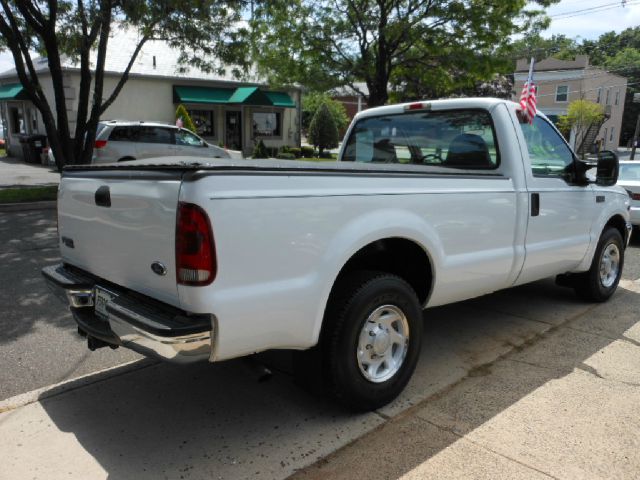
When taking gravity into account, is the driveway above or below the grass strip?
below

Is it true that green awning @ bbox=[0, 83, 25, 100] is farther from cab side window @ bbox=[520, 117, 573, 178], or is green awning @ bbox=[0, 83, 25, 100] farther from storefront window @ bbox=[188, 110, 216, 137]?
cab side window @ bbox=[520, 117, 573, 178]

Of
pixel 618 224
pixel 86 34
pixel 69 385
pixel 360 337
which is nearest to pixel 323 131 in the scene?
pixel 86 34

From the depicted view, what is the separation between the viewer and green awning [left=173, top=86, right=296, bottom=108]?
75.8 feet

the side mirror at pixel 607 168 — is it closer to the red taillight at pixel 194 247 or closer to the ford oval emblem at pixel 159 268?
the red taillight at pixel 194 247

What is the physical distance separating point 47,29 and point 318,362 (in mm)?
11295

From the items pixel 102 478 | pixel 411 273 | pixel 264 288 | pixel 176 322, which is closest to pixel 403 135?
pixel 411 273

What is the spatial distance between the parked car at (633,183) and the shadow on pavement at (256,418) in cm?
549

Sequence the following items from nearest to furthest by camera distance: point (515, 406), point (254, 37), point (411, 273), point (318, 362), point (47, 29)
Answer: point (318, 362)
point (515, 406)
point (411, 273)
point (47, 29)
point (254, 37)

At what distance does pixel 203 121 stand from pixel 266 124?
130 inches

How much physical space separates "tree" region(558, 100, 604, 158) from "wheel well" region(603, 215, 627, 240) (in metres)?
37.5

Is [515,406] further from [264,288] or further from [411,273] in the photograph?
[264,288]

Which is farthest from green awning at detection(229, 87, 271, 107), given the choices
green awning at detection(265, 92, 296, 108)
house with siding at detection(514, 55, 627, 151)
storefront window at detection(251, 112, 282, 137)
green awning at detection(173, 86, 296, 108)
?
house with siding at detection(514, 55, 627, 151)

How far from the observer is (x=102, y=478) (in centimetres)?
264

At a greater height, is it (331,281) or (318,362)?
(331,281)
